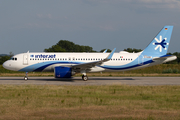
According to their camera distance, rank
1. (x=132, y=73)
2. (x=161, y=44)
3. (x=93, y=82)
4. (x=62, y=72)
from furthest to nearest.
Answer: (x=132, y=73) < (x=161, y=44) < (x=62, y=72) < (x=93, y=82)

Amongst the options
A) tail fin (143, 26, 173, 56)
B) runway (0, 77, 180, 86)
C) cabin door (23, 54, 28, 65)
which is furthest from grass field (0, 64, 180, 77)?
cabin door (23, 54, 28, 65)

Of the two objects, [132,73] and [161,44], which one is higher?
[161,44]

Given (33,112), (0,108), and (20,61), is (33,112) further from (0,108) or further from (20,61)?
(20,61)

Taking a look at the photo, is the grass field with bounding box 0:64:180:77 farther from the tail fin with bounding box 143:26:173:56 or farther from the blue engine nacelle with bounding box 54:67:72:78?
the blue engine nacelle with bounding box 54:67:72:78

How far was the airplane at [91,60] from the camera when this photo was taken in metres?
28.5

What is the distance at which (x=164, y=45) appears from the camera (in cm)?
3005

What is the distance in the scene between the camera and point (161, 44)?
30031mm

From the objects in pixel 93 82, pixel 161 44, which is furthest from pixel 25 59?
pixel 161 44

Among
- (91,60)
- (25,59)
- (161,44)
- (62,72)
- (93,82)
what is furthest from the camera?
(161,44)

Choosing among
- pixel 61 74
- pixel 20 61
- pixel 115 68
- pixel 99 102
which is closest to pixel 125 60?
pixel 115 68

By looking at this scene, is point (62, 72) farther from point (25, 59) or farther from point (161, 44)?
point (161, 44)

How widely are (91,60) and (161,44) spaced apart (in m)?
9.67

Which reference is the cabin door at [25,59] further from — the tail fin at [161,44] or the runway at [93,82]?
the tail fin at [161,44]

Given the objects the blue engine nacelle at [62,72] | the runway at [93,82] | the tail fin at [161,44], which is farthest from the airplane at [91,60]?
the runway at [93,82]
